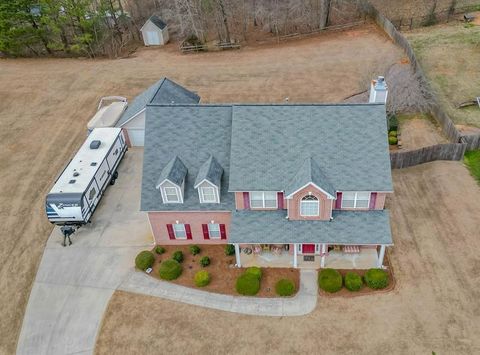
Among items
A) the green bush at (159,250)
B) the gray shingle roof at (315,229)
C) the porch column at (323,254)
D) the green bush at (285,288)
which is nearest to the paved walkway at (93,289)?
the green bush at (285,288)

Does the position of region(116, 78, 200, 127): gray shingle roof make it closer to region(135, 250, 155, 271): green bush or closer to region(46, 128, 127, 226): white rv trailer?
region(46, 128, 127, 226): white rv trailer

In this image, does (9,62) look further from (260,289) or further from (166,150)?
(260,289)

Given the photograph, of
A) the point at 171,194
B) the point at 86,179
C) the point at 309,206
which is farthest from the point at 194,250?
the point at 86,179

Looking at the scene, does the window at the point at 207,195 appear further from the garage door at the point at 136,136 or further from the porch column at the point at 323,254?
the garage door at the point at 136,136

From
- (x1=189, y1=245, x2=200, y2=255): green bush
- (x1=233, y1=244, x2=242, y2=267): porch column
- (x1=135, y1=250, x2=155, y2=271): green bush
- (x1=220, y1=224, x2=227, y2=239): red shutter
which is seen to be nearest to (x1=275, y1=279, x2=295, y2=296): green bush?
(x1=233, y1=244, x2=242, y2=267): porch column

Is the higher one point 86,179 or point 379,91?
point 379,91

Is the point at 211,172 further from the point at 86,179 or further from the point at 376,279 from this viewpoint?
the point at 376,279
